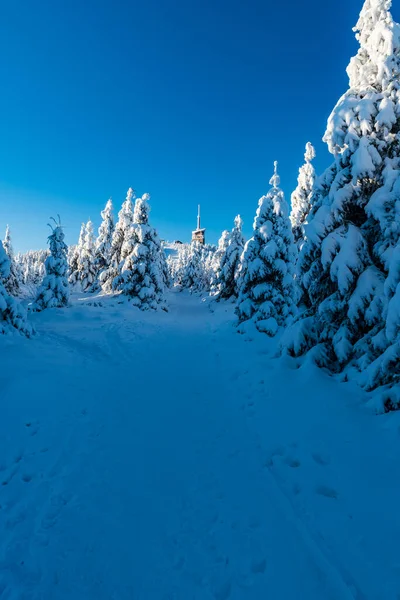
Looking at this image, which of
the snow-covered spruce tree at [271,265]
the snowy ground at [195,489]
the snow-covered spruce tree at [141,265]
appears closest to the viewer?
the snowy ground at [195,489]

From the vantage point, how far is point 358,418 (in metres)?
5.74

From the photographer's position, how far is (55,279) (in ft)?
78.6

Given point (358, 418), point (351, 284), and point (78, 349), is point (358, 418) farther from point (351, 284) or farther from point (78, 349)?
point (78, 349)

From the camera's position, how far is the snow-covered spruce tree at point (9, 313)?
34.6ft

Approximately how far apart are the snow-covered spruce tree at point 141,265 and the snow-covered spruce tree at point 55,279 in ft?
Result: 15.9

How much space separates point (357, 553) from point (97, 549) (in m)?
3.12

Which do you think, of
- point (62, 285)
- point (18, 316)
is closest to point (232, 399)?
point (18, 316)

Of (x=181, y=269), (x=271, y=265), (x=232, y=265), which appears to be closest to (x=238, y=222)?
(x=232, y=265)

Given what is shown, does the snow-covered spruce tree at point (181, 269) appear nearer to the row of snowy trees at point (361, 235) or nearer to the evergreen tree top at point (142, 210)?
the evergreen tree top at point (142, 210)

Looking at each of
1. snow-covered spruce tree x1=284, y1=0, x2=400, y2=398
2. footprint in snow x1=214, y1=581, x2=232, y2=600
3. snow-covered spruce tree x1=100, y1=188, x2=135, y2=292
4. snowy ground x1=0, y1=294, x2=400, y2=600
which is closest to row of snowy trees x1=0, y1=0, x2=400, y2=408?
snow-covered spruce tree x1=284, y1=0, x2=400, y2=398

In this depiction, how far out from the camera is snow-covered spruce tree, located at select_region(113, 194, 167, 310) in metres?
26.2

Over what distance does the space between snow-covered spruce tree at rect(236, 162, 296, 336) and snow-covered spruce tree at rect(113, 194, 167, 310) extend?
38.6 ft

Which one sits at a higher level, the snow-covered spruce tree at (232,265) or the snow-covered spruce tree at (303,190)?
the snow-covered spruce tree at (303,190)

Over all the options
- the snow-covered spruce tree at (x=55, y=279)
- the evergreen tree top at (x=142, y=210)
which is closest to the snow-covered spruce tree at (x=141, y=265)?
the evergreen tree top at (x=142, y=210)
